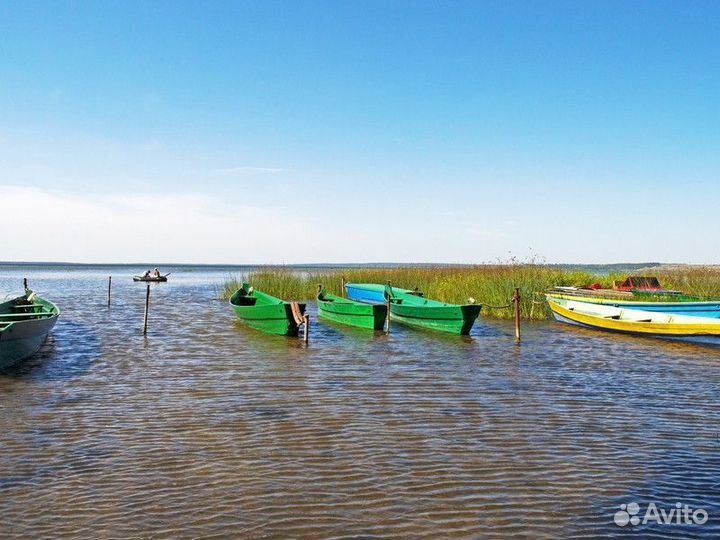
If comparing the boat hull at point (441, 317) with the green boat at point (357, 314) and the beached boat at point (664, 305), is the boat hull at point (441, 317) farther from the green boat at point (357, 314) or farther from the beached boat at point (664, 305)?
the beached boat at point (664, 305)

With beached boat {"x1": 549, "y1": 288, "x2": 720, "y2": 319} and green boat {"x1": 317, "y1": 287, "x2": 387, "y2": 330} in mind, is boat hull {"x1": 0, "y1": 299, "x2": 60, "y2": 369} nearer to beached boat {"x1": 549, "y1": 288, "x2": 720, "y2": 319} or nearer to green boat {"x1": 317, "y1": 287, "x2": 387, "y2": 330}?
green boat {"x1": 317, "y1": 287, "x2": 387, "y2": 330}

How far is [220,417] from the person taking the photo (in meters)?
9.41

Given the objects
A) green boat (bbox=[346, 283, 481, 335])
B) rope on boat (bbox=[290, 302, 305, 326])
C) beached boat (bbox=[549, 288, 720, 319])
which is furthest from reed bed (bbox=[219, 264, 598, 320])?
rope on boat (bbox=[290, 302, 305, 326])

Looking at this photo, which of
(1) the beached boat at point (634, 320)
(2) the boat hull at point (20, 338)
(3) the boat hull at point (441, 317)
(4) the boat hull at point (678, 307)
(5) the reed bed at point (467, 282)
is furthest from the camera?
(5) the reed bed at point (467, 282)

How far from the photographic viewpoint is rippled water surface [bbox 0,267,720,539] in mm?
5613

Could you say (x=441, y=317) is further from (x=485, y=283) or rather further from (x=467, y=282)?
(x=467, y=282)

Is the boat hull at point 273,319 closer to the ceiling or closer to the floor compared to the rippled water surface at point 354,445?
closer to the ceiling

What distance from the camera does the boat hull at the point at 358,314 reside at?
20594 millimetres

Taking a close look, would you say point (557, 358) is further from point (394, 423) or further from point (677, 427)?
point (394, 423)

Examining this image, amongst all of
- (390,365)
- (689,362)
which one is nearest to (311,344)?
(390,365)

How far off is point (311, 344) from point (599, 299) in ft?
43.8
